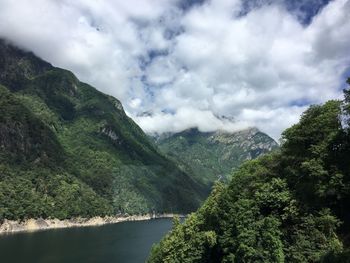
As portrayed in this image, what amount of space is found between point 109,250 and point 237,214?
117 meters

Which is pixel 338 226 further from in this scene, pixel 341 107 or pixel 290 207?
pixel 341 107

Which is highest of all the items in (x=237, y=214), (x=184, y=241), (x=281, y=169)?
(x=281, y=169)

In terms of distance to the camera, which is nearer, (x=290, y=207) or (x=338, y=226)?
(x=338, y=226)

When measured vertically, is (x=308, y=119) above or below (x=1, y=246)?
above

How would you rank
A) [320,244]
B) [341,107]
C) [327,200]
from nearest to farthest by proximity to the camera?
[320,244] → [327,200] → [341,107]

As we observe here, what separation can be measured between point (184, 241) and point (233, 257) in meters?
19.8

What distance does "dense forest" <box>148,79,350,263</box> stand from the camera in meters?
70.2

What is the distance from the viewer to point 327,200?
74250 mm

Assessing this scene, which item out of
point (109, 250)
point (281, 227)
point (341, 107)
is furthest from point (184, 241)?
point (109, 250)

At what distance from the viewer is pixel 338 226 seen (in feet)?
233

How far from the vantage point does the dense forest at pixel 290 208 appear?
70188 mm

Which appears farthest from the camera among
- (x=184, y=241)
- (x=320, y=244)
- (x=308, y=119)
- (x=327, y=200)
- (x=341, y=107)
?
(x=184, y=241)

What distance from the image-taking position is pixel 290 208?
76.5 meters

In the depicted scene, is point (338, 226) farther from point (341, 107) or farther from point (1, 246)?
point (1, 246)
